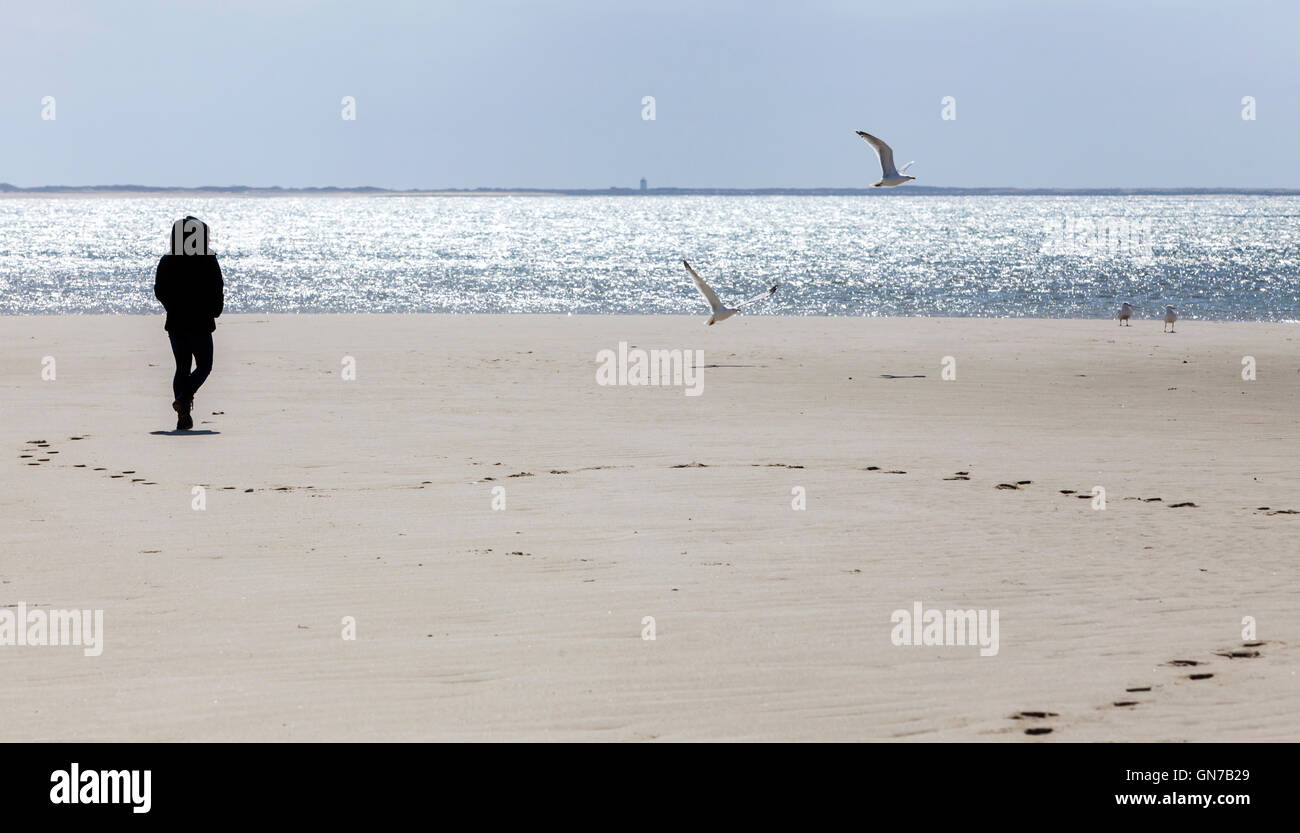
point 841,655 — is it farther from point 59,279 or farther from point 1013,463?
point 59,279

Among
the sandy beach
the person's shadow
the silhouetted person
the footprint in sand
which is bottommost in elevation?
the footprint in sand

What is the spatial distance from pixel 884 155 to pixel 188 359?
38.0ft

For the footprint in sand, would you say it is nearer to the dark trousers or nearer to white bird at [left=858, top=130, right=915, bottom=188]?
the dark trousers

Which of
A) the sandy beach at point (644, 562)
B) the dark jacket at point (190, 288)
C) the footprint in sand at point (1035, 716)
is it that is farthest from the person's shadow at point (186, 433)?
the footprint in sand at point (1035, 716)

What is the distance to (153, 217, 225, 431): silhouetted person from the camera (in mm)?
12305

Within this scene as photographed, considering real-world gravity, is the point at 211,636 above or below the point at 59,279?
below

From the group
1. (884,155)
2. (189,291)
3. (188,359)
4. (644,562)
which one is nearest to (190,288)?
(189,291)

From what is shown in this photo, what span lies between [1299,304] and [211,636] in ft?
143

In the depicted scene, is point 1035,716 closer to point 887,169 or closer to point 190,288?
point 190,288

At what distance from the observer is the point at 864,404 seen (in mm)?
16250

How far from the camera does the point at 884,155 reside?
67.2 ft

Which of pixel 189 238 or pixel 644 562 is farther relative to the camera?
pixel 189 238

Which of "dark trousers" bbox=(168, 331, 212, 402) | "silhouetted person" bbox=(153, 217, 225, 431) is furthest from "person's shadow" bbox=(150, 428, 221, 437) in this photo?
"silhouetted person" bbox=(153, 217, 225, 431)
